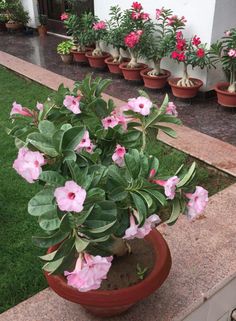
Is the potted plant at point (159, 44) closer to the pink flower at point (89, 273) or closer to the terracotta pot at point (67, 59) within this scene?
the terracotta pot at point (67, 59)

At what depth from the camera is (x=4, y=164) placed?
3.14 meters

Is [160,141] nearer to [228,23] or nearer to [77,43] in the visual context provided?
[228,23]

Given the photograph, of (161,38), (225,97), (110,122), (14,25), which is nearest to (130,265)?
(110,122)

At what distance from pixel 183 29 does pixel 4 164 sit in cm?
252

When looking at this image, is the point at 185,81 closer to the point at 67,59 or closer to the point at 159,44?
the point at 159,44

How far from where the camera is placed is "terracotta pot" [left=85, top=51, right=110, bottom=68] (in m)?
5.45

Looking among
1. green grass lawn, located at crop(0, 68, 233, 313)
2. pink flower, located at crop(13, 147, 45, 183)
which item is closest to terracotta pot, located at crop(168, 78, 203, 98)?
green grass lawn, located at crop(0, 68, 233, 313)

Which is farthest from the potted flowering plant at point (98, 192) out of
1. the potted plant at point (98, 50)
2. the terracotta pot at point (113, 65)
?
the potted plant at point (98, 50)

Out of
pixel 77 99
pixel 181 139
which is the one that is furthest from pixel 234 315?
pixel 181 139

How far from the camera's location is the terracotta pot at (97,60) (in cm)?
545

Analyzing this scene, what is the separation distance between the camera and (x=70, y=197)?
1085 millimetres

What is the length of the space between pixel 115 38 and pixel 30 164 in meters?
4.00

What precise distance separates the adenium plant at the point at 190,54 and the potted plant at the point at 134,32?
519mm

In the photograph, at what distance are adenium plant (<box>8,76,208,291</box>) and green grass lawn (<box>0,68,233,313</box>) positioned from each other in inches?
28.6
